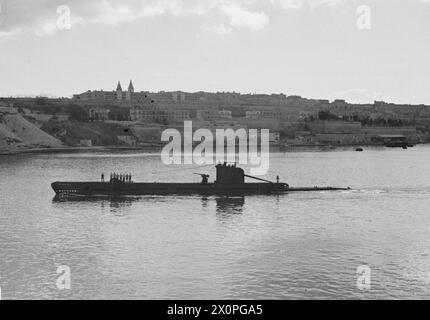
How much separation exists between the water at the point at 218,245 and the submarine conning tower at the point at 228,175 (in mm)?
2519

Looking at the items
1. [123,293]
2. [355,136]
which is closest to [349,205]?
[123,293]

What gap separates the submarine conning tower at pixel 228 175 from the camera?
5275cm

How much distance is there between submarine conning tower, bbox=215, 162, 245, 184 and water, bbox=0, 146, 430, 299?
99.2 inches

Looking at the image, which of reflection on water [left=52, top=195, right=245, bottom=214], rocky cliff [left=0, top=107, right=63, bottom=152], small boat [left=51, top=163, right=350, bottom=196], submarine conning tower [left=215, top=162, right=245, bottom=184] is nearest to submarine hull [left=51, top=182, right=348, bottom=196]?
small boat [left=51, top=163, right=350, bottom=196]

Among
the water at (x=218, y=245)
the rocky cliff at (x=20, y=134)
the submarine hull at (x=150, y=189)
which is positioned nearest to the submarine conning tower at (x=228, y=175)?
the submarine hull at (x=150, y=189)

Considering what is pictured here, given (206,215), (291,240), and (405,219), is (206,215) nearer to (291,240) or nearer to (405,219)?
(291,240)

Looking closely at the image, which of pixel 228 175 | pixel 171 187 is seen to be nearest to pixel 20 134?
pixel 171 187

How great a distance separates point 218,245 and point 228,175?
72.0 ft

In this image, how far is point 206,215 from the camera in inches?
1647

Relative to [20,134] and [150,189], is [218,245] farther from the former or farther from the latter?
[20,134]

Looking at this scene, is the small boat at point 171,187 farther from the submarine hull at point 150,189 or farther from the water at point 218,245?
the water at point 218,245

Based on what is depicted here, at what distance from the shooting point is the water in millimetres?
24297

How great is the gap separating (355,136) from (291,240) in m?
163

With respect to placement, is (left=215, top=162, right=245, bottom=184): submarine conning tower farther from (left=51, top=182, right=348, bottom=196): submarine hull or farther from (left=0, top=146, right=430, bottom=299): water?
(left=0, top=146, right=430, bottom=299): water
